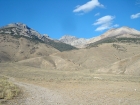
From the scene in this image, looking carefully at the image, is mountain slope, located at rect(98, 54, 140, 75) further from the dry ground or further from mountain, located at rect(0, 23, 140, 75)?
the dry ground

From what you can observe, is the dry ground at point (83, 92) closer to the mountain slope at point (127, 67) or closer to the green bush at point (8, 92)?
the green bush at point (8, 92)

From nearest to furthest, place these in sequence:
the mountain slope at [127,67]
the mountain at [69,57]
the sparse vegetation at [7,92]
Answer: the sparse vegetation at [7,92] < the mountain slope at [127,67] < the mountain at [69,57]

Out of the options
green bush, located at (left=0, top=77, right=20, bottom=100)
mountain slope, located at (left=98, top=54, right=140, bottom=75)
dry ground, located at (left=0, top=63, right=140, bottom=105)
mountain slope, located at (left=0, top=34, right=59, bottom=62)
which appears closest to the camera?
dry ground, located at (left=0, top=63, right=140, bottom=105)

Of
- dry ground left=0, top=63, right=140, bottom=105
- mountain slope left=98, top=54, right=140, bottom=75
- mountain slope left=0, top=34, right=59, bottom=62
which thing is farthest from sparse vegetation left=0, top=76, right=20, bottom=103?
mountain slope left=0, top=34, right=59, bottom=62

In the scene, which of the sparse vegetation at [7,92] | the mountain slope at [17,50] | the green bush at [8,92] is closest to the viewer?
the sparse vegetation at [7,92]

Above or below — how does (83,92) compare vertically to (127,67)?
below

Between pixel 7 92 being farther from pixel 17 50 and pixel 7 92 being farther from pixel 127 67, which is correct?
pixel 17 50

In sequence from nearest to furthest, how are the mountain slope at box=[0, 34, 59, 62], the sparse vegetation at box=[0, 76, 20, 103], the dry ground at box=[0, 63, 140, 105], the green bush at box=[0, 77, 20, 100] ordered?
the dry ground at box=[0, 63, 140, 105]
the sparse vegetation at box=[0, 76, 20, 103]
the green bush at box=[0, 77, 20, 100]
the mountain slope at box=[0, 34, 59, 62]

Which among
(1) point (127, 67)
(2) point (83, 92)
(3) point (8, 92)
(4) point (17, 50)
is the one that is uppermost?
(4) point (17, 50)

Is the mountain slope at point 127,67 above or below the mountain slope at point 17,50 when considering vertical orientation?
below

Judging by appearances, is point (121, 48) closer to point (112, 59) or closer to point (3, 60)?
point (112, 59)

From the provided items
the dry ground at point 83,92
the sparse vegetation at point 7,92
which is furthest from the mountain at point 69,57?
the sparse vegetation at point 7,92

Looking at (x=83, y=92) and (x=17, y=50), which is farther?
(x=17, y=50)

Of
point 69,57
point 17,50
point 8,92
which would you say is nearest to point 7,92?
point 8,92
